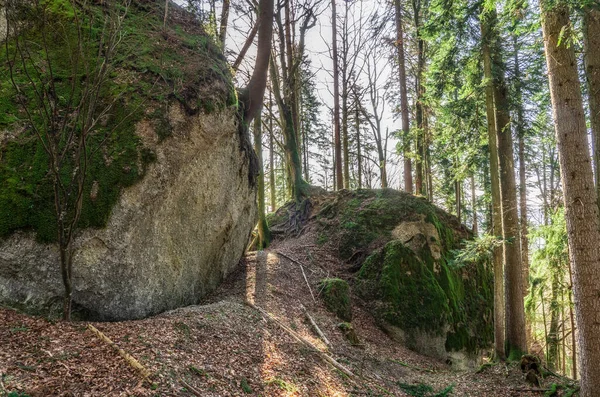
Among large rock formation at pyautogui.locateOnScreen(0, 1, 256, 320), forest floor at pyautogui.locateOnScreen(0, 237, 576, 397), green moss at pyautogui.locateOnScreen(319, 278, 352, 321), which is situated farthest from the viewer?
green moss at pyautogui.locateOnScreen(319, 278, 352, 321)

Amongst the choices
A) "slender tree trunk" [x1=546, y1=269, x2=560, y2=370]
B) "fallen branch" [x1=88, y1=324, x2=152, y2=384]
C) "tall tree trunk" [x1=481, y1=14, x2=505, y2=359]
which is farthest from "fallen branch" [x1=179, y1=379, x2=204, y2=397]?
"slender tree trunk" [x1=546, y1=269, x2=560, y2=370]

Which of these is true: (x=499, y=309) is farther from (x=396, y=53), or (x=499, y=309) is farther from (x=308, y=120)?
(x=308, y=120)

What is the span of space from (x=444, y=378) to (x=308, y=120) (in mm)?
17224

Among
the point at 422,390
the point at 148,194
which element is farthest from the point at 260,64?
the point at 422,390

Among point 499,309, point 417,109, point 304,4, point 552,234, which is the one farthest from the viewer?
point 417,109

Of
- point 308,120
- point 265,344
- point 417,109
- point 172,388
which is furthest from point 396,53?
point 172,388

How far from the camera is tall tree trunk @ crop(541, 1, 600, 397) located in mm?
4953

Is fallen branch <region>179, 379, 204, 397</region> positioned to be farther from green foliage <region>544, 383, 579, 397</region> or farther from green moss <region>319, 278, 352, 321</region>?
green foliage <region>544, 383, 579, 397</region>

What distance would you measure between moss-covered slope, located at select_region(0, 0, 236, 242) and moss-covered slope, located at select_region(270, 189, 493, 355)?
20.1ft

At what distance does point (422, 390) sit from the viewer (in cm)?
604

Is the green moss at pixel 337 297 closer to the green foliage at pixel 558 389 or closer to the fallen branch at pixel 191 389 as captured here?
the green foliage at pixel 558 389

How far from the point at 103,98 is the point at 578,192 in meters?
7.30

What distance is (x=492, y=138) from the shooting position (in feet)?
28.5

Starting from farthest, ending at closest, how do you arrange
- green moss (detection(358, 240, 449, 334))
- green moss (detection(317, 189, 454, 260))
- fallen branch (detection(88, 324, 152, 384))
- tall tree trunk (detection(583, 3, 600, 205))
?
green moss (detection(317, 189, 454, 260))
green moss (detection(358, 240, 449, 334))
tall tree trunk (detection(583, 3, 600, 205))
fallen branch (detection(88, 324, 152, 384))
